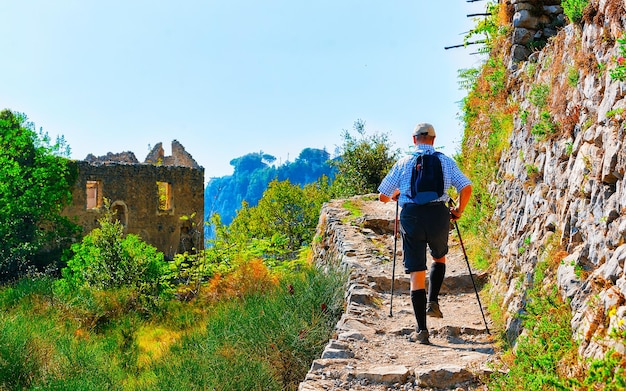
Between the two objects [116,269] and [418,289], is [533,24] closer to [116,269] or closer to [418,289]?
[418,289]

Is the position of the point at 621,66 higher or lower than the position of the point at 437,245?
higher

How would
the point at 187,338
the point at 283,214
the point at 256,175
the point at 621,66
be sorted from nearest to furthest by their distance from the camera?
the point at 621,66, the point at 187,338, the point at 283,214, the point at 256,175

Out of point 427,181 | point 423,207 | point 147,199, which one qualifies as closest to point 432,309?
point 423,207

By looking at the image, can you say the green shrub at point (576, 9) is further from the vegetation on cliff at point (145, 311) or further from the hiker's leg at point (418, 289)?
the vegetation on cliff at point (145, 311)

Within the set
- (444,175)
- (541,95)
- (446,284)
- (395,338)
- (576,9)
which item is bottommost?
(395,338)

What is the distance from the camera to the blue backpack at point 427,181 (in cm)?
503

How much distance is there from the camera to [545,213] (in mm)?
4902

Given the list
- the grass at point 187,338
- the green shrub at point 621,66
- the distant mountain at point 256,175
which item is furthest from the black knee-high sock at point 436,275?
the distant mountain at point 256,175

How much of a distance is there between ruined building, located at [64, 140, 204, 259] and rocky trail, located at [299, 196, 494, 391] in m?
15.0

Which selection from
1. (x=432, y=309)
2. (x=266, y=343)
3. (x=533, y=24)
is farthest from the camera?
(x=533, y=24)

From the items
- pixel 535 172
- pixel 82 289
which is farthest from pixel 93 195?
pixel 535 172

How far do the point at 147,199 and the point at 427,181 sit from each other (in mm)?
20230

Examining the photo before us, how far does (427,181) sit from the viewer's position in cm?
503

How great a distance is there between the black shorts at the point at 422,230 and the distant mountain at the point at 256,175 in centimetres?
11837
